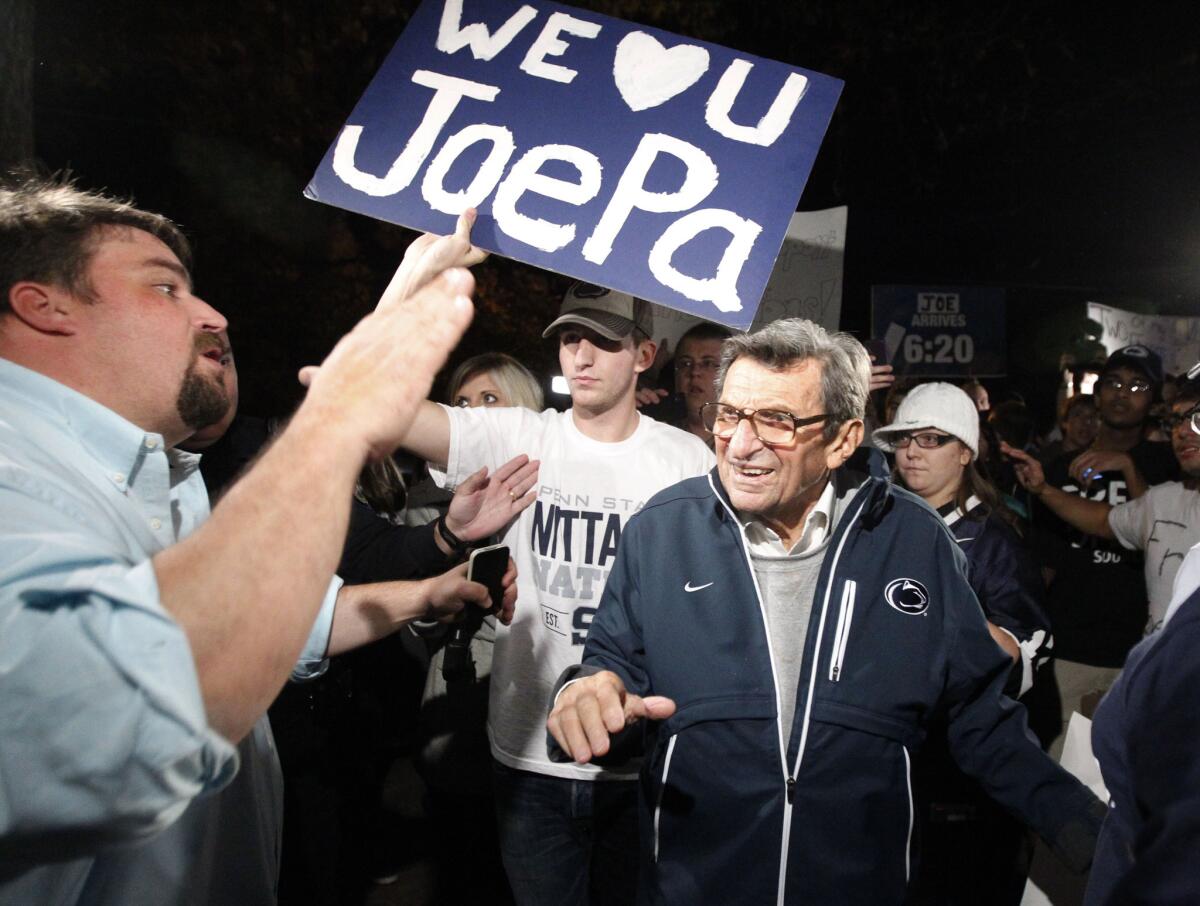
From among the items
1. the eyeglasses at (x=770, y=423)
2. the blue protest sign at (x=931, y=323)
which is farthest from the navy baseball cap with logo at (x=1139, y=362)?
the eyeglasses at (x=770, y=423)

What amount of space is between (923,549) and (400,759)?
4.37 meters

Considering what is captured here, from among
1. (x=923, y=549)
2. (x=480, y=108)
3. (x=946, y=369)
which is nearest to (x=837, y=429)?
(x=923, y=549)

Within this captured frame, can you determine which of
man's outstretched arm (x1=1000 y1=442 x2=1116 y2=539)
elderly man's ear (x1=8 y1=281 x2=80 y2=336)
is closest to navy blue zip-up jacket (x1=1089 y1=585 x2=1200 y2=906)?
elderly man's ear (x1=8 y1=281 x2=80 y2=336)

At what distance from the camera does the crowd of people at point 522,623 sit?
94 cm

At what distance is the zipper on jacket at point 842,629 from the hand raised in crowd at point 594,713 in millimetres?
480

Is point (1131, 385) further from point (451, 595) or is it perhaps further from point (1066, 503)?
point (451, 595)

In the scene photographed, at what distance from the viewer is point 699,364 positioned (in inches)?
183

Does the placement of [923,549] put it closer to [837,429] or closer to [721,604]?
[837,429]

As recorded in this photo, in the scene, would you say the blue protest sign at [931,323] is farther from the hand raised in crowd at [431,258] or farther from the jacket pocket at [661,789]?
the hand raised in crowd at [431,258]

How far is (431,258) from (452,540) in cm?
160

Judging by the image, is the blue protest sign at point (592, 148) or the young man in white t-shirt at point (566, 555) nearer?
the blue protest sign at point (592, 148)

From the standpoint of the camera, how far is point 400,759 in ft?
18.2

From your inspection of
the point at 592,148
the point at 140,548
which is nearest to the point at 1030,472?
the point at 592,148

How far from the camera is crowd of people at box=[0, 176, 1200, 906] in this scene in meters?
0.94
